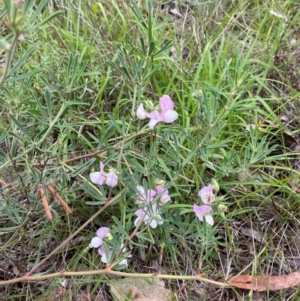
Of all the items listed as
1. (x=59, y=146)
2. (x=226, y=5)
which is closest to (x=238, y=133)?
(x=59, y=146)

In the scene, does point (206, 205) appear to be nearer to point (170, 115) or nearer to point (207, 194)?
point (207, 194)

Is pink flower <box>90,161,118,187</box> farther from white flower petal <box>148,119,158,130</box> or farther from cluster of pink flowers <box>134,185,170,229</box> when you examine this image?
white flower petal <box>148,119,158,130</box>

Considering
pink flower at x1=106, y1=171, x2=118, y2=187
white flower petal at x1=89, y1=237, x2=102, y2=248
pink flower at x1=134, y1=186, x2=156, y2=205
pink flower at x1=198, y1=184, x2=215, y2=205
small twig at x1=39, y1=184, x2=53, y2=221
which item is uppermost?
pink flower at x1=106, y1=171, x2=118, y2=187

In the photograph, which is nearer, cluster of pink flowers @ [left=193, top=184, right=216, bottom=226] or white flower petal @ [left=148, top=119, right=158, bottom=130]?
white flower petal @ [left=148, top=119, right=158, bottom=130]

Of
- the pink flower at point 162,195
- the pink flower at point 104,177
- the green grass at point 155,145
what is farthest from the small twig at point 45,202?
the pink flower at point 162,195

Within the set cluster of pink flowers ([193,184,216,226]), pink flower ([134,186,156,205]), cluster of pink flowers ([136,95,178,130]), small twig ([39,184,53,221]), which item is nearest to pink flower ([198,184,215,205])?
cluster of pink flowers ([193,184,216,226])

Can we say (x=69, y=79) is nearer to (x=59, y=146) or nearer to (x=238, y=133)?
(x=59, y=146)

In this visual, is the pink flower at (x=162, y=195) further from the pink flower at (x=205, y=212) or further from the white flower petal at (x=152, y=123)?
the white flower petal at (x=152, y=123)
